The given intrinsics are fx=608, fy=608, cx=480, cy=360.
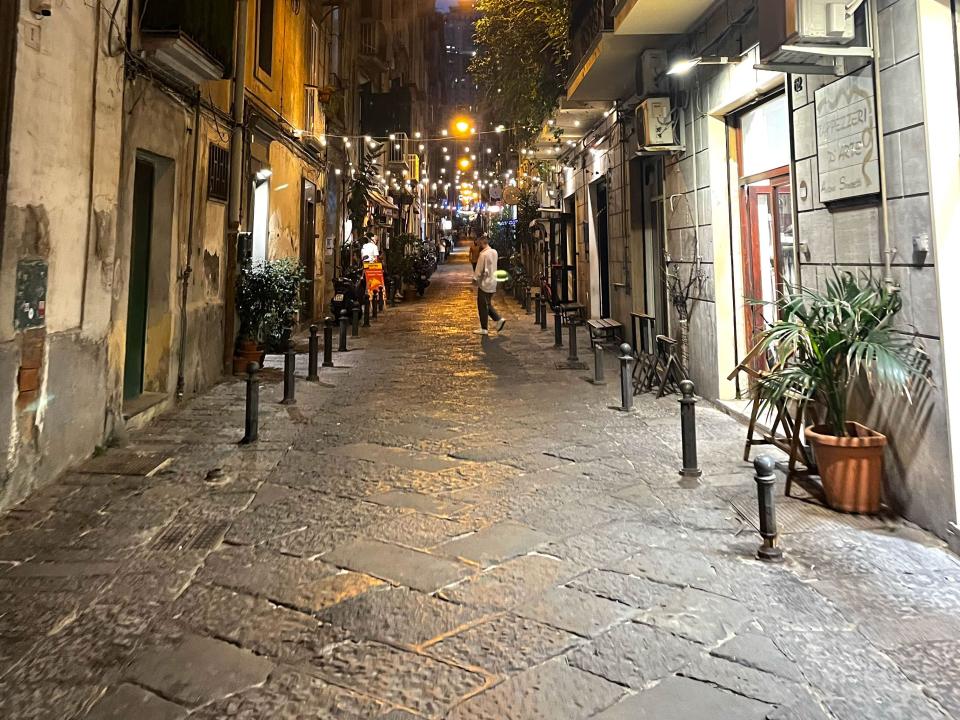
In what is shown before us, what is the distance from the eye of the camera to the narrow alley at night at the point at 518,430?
2568mm

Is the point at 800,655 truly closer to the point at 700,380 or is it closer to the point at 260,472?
the point at 260,472

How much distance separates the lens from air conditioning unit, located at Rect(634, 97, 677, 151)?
24.7 feet

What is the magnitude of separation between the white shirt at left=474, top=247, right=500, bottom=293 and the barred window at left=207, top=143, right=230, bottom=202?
5635 mm

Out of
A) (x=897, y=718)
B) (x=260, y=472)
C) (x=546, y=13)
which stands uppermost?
(x=546, y=13)

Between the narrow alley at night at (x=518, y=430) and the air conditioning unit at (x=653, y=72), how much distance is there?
67 mm

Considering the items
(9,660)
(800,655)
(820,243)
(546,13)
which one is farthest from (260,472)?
(546,13)

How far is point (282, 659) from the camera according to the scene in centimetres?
260

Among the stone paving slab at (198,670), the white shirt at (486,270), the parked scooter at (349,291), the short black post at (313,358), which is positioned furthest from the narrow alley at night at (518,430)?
the parked scooter at (349,291)

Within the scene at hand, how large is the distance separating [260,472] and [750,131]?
612 centimetres

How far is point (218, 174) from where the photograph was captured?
27.1 feet

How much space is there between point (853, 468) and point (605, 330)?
7421 mm

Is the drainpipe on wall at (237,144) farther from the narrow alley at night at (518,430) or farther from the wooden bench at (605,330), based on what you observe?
the wooden bench at (605,330)

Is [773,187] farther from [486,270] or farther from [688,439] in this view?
[486,270]

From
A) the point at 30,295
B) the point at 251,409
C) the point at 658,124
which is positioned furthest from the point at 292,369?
the point at 658,124
